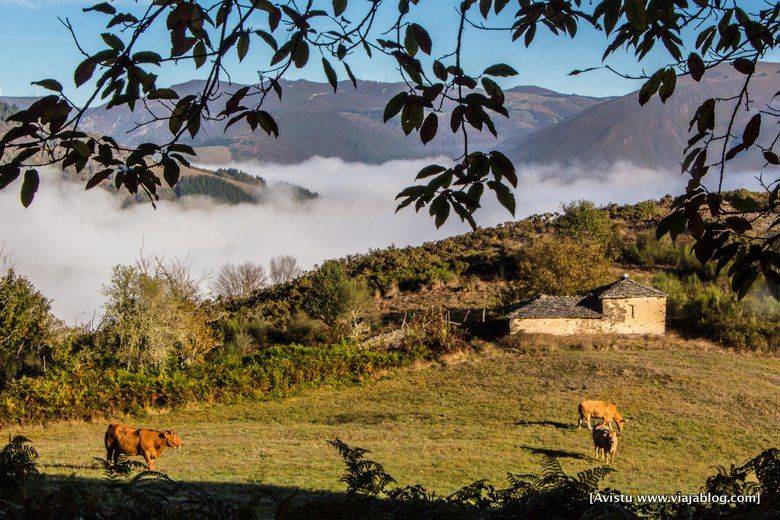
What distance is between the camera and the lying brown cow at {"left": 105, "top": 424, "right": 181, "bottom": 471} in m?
11.8

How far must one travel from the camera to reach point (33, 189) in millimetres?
2352

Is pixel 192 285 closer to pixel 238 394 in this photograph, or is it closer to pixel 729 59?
pixel 238 394

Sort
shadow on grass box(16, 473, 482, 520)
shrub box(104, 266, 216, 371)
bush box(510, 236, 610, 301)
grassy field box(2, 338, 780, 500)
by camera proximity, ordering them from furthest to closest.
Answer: bush box(510, 236, 610, 301)
shrub box(104, 266, 216, 371)
grassy field box(2, 338, 780, 500)
shadow on grass box(16, 473, 482, 520)

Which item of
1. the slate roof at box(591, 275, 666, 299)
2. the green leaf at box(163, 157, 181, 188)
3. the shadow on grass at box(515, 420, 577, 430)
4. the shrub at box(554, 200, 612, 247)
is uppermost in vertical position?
the shrub at box(554, 200, 612, 247)

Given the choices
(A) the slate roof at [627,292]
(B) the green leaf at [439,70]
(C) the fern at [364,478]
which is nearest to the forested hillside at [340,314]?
(A) the slate roof at [627,292]

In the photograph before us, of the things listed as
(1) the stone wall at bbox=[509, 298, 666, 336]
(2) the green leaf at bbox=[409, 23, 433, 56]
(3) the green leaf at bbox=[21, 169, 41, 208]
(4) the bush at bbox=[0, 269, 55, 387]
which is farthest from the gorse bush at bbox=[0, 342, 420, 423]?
(2) the green leaf at bbox=[409, 23, 433, 56]

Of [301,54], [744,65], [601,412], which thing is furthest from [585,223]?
[301,54]

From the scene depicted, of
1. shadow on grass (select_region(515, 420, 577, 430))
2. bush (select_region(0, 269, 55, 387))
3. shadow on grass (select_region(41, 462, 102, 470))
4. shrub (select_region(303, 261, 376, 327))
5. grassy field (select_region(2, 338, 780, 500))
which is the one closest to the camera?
shadow on grass (select_region(41, 462, 102, 470))

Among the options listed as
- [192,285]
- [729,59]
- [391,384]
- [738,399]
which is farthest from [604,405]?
[192,285]

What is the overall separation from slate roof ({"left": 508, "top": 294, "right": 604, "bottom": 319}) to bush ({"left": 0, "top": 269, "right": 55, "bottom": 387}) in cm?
1767

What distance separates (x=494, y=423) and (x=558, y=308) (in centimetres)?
1160

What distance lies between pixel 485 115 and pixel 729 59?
1.55 metres

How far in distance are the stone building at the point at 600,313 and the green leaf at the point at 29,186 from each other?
88.0 feet

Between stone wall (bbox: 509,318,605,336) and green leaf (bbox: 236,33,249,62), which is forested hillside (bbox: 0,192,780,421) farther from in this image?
green leaf (bbox: 236,33,249,62)
